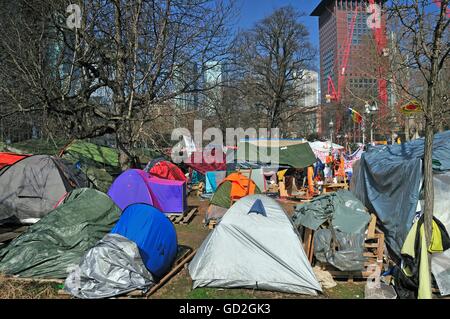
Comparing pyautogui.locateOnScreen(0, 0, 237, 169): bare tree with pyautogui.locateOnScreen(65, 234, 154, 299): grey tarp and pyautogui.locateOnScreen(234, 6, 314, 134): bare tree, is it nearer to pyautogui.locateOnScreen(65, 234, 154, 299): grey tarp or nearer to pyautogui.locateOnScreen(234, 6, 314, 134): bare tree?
pyautogui.locateOnScreen(65, 234, 154, 299): grey tarp

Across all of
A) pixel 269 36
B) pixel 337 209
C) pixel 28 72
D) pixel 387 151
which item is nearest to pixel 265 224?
pixel 337 209

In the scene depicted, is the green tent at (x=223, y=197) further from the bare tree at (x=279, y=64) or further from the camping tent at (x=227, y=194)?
the bare tree at (x=279, y=64)

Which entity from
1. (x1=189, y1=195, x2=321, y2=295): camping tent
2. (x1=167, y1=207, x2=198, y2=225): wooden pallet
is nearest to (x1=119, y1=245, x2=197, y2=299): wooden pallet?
(x1=189, y1=195, x2=321, y2=295): camping tent

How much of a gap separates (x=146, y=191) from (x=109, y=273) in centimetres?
484

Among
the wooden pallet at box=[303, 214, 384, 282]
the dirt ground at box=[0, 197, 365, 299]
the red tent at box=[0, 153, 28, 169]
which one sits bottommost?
the dirt ground at box=[0, 197, 365, 299]

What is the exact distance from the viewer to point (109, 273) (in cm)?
530

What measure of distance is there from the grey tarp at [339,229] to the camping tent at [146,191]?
4647mm

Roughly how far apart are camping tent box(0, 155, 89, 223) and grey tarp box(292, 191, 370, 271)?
20.6ft

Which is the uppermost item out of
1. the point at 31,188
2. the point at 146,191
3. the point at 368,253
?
the point at 31,188

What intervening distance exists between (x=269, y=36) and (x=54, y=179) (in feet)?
97.7

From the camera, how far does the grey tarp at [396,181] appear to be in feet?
22.1

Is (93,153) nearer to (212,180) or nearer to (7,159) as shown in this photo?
Result: (7,159)

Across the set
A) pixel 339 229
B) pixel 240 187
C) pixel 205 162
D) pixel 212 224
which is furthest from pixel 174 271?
pixel 205 162

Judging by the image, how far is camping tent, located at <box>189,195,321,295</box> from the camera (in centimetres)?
566
